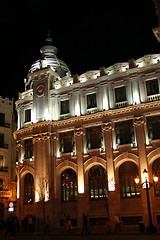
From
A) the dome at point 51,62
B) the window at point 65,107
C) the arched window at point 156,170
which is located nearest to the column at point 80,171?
the window at point 65,107

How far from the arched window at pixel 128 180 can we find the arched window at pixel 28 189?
40.7 feet

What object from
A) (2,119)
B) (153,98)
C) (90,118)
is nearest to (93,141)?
(90,118)

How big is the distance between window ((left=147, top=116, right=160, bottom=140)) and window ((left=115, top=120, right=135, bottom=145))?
6.34 ft

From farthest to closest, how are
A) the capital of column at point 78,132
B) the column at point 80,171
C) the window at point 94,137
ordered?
the capital of column at point 78,132 < the window at point 94,137 < the column at point 80,171

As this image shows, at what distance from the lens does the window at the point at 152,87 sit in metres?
34.8

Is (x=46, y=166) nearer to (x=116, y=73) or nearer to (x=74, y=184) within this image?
(x=74, y=184)

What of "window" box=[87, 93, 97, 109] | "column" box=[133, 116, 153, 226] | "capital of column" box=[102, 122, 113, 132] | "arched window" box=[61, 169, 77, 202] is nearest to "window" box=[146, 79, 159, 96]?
"column" box=[133, 116, 153, 226]

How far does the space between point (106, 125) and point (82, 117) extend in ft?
11.0

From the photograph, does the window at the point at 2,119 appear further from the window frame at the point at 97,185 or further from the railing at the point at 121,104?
the railing at the point at 121,104

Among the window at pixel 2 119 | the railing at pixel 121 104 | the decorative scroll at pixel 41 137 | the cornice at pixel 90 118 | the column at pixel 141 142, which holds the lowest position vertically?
the column at pixel 141 142

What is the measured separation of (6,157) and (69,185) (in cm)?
1597

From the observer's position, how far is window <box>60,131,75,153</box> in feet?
125

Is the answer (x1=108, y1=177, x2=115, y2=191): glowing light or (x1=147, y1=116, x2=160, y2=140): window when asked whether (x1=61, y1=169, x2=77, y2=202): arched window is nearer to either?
(x1=108, y1=177, x2=115, y2=191): glowing light

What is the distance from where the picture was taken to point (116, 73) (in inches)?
1465
